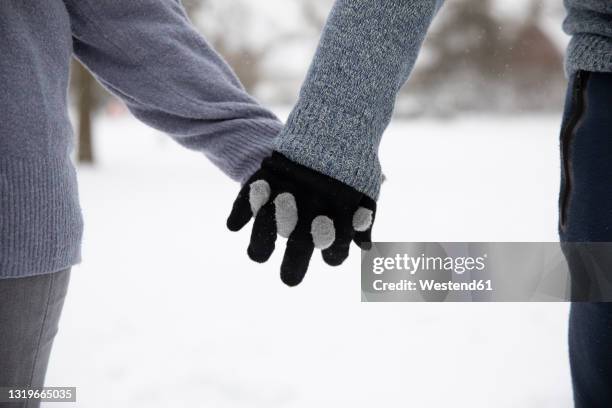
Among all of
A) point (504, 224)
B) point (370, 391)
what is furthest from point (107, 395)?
point (504, 224)

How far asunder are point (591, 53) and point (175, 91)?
2.50ft

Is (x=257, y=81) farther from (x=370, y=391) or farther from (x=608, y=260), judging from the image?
(x=608, y=260)

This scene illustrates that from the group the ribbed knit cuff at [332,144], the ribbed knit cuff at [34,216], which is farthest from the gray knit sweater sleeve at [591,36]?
the ribbed knit cuff at [34,216]

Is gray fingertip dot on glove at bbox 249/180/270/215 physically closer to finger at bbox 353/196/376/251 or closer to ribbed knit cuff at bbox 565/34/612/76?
finger at bbox 353/196/376/251

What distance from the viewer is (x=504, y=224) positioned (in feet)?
18.0

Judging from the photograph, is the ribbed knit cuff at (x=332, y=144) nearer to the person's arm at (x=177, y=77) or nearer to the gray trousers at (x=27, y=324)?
the person's arm at (x=177, y=77)

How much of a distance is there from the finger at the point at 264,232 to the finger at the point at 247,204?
0.01 metres

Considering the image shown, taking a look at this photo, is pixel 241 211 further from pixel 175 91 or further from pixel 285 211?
pixel 175 91

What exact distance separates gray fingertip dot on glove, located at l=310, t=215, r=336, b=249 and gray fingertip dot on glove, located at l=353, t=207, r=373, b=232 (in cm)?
5

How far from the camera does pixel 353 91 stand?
0.81m

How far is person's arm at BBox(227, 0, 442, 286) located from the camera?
793 millimetres

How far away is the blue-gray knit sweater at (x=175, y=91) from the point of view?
809 millimetres

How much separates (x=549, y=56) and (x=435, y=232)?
877 centimetres

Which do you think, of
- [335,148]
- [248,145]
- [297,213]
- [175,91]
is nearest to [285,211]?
A: [297,213]
